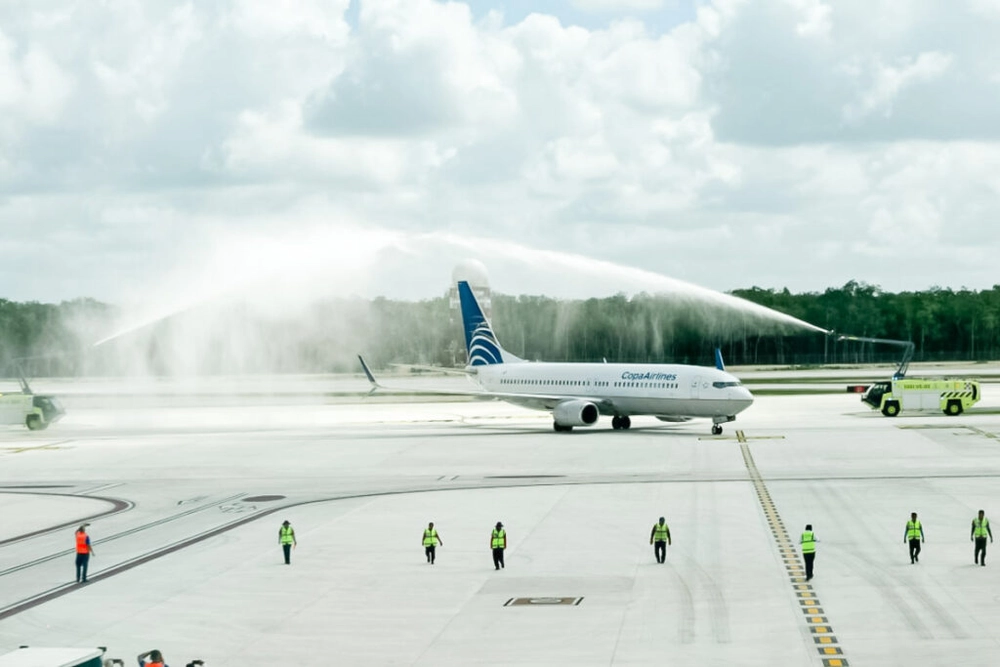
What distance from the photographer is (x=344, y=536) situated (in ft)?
145

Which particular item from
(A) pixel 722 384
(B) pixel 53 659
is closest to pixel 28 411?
(A) pixel 722 384

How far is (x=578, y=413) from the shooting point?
8806cm

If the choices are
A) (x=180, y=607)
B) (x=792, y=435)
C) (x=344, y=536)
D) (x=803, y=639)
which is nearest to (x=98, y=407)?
(x=792, y=435)

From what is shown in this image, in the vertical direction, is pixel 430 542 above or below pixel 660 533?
below

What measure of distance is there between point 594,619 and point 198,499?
1243 inches

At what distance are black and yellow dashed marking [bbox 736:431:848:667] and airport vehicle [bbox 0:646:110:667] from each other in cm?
1434

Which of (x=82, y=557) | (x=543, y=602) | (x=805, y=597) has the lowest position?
(x=543, y=602)

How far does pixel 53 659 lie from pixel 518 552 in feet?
70.3

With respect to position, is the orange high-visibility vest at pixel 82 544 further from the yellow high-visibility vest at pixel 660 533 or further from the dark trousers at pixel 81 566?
the yellow high-visibility vest at pixel 660 533

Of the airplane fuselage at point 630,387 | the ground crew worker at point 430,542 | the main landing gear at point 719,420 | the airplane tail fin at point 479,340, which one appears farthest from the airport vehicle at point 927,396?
the ground crew worker at point 430,542

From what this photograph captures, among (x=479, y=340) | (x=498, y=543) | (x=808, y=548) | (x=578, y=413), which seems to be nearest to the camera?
(x=808, y=548)

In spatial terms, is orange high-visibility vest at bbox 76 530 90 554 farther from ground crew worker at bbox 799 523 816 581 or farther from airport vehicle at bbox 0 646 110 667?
ground crew worker at bbox 799 523 816 581

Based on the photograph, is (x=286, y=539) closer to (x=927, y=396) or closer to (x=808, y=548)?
(x=808, y=548)

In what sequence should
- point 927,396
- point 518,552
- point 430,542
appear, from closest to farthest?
point 430,542 → point 518,552 → point 927,396
